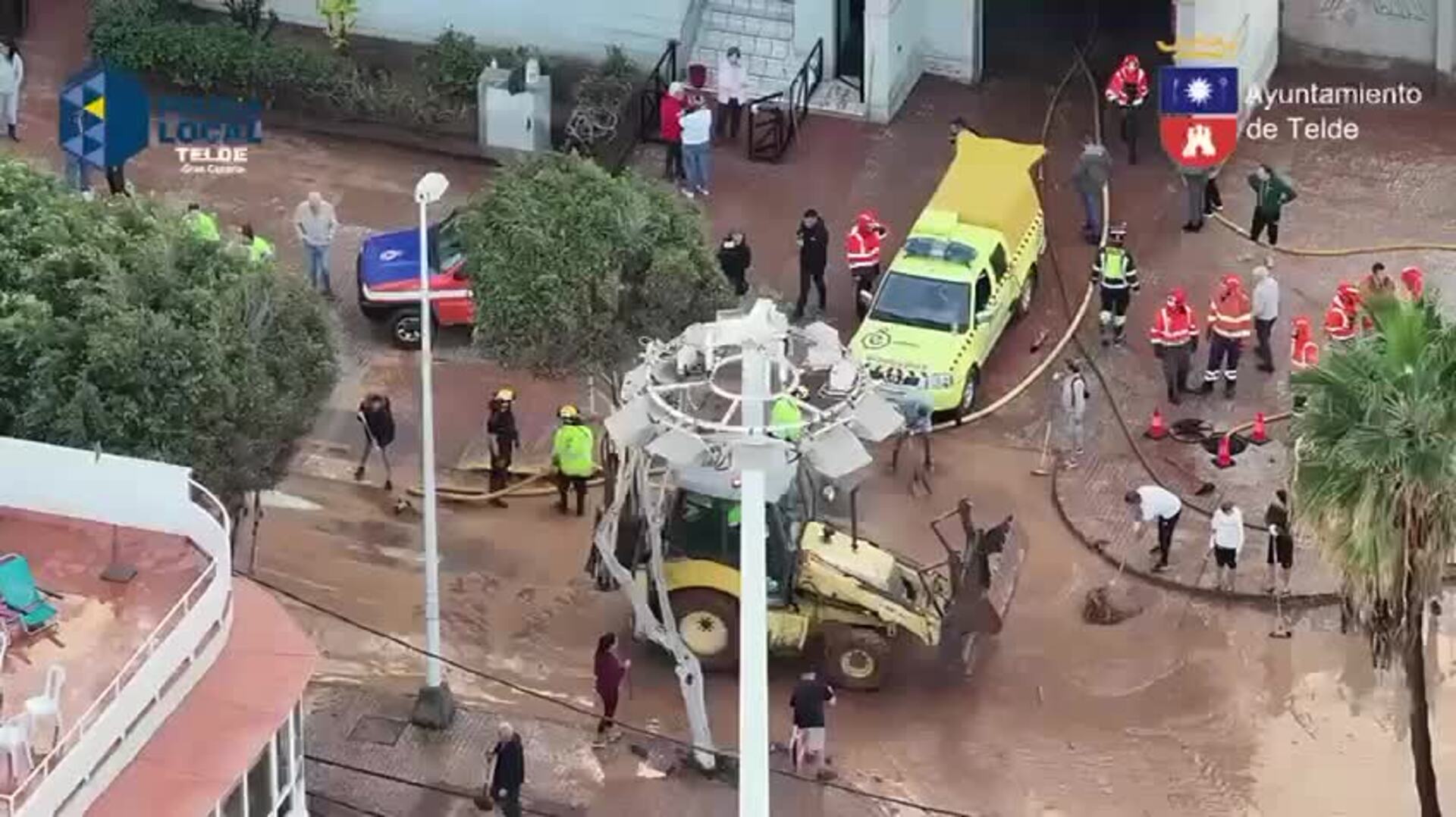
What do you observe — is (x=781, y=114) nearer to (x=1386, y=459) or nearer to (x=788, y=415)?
(x=1386, y=459)

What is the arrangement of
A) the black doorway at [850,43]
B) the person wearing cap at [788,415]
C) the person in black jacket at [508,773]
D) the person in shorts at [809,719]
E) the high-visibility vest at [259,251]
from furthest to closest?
the black doorway at [850,43], the high-visibility vest at [259,251], the person in shorts at [809,719], the person in black jacket at [508,773], the person wearing cap at [788,415]

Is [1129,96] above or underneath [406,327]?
above

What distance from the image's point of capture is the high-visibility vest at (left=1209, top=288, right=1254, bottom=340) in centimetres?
3497

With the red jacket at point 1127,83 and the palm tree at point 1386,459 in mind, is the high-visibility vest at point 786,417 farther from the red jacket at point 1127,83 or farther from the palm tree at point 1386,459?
the red jacket at point 1127,83

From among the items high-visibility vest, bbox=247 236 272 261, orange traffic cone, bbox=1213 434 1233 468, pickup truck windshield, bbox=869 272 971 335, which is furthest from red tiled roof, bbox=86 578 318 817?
orange traffic cone, bbox=1213 434 1233 468

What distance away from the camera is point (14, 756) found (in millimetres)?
23781

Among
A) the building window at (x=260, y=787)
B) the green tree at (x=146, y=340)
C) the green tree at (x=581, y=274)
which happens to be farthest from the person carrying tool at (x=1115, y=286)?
the building window at (x=260, y=787)

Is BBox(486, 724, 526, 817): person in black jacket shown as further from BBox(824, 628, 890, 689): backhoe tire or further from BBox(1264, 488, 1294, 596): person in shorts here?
BBox(1264, 488, 1294, 596): person in shorts

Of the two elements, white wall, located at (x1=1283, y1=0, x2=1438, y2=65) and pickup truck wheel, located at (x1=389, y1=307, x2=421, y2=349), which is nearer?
pickup truck wheel, located at (x1=389, y1=307, x2=421, y2=349)

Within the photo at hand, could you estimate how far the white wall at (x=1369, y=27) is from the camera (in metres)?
42.1

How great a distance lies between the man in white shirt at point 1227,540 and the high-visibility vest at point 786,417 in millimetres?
7820

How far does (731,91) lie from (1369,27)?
26.1ft

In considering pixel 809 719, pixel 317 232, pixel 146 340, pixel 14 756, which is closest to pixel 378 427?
pixel 317 232

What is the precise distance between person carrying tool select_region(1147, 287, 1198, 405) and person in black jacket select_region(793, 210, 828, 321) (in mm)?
3555
